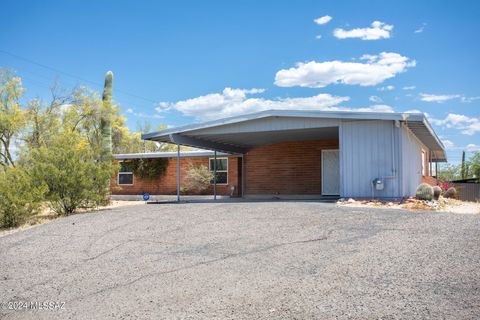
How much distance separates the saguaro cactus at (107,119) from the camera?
2231 cm

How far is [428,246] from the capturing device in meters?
6.44

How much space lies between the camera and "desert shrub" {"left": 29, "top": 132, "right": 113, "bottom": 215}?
508 inches

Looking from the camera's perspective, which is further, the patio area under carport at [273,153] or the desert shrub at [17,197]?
the patio area under carport at [273,153]

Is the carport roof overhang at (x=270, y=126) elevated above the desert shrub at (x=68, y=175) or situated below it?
above

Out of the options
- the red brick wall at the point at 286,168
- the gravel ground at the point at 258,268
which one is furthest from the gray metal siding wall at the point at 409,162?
the gravel ground at the point at 258,268

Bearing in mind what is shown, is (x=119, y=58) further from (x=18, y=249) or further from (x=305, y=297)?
(x=305, y=297)

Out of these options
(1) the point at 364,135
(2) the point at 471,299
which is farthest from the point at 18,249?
(1) the point at 364,135

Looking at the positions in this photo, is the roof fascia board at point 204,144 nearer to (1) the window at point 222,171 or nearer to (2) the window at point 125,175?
(1) the window at point 222,171

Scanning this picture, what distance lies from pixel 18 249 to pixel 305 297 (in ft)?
20.9

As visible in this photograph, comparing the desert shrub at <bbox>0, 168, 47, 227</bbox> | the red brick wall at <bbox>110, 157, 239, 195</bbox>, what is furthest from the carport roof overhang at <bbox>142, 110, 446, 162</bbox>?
the desert shrub at <bbox>0, 168, 47, 227</bbox>

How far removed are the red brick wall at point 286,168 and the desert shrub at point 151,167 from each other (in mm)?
4852

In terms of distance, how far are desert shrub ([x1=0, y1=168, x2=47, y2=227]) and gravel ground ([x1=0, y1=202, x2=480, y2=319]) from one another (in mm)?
2421

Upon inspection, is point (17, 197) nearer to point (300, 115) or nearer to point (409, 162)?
point (300, 115)

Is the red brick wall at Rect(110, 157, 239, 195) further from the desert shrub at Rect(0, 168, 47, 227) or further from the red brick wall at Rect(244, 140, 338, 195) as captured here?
the desert shrub at Rect(0, 168, 47, 227)
